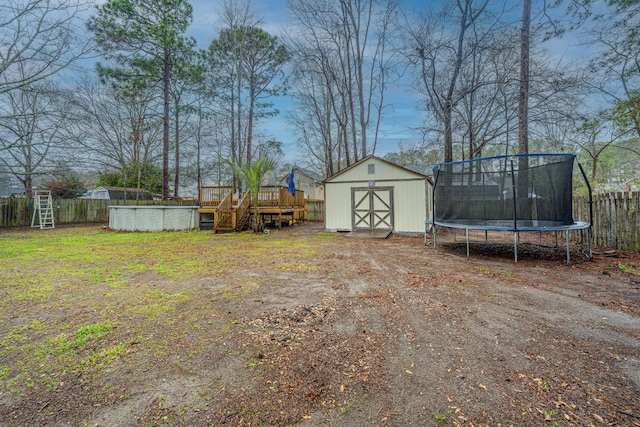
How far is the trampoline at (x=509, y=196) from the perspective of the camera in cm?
539

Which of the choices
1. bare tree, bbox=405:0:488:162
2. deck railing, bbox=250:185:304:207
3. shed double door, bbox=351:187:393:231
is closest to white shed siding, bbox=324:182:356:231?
shed double door, bbox=351:187:393:231

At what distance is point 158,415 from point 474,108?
16.1 meters

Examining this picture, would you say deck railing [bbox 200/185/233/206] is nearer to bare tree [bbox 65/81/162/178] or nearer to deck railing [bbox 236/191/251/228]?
deck railing [bbox 236/191/251/228]

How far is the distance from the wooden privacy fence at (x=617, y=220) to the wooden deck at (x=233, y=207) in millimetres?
10083

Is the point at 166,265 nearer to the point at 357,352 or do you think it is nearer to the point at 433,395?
the point at 357,352

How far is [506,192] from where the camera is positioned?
6273mm

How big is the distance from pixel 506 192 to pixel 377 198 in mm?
5172

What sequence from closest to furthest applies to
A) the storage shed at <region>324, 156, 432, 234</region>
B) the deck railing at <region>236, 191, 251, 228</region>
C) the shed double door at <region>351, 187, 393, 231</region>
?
the storage shed at <region>324, 156, 432, 234</region> → the shed double door at <region>351, 187, 393, 231</region> → the deck railing at <region>236, 191, 251, 228</region>

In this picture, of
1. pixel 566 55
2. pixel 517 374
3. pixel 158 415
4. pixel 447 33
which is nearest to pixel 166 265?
pixel 158 415

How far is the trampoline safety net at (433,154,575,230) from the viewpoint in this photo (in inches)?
216

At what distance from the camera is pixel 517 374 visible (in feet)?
5.89

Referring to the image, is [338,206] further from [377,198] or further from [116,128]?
[116,128]

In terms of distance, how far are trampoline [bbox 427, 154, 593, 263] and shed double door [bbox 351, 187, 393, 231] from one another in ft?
11.3

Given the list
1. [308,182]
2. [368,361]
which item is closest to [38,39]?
[368,361]
